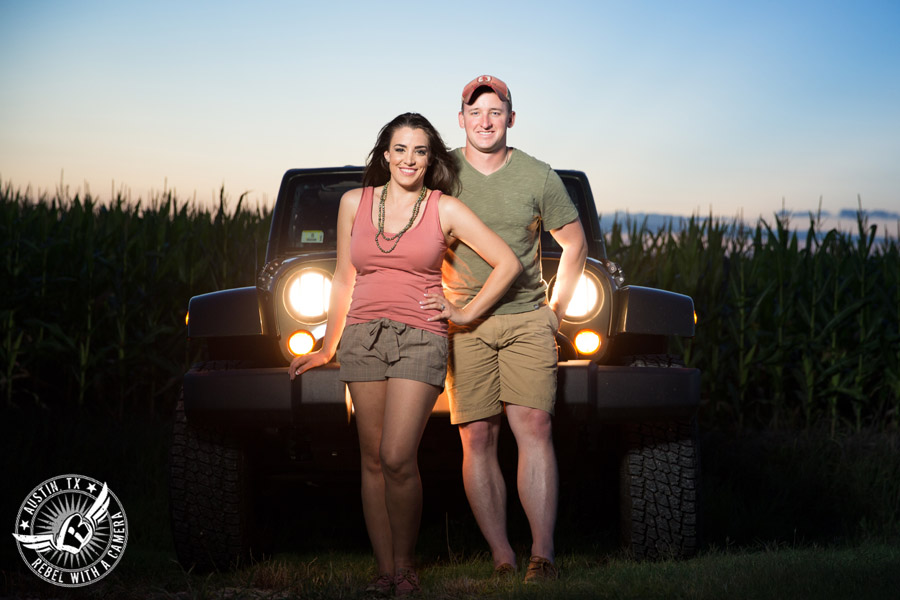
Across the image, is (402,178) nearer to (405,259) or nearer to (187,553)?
(405,259)

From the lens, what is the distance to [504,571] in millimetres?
3287

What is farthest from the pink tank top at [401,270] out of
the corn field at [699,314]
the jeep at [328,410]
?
the corn field at [699,314]

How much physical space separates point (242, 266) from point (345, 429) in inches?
165

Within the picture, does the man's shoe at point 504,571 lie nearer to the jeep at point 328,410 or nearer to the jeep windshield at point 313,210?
the jeep at point 328,410

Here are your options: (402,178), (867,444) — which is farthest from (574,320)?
(867,444)

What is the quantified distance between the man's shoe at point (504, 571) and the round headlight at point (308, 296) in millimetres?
1133

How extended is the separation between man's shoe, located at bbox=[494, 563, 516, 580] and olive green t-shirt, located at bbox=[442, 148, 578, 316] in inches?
36.4

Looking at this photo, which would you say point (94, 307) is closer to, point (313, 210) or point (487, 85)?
point (313, 210)

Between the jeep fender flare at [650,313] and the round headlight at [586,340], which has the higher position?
the jeep fender flare at [650,313]

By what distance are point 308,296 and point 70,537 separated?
157 centimetres

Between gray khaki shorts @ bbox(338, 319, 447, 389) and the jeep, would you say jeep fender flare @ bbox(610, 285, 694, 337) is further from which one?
gray khaki shorts @ bbox(338, 319, 447, 389)

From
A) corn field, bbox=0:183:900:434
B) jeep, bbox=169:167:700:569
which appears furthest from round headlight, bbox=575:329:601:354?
corn field, bbox=0:183:900:434

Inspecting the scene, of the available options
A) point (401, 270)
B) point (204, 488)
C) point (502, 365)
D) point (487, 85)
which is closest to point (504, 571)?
point (502, 365)

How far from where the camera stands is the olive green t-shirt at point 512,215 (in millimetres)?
3230
